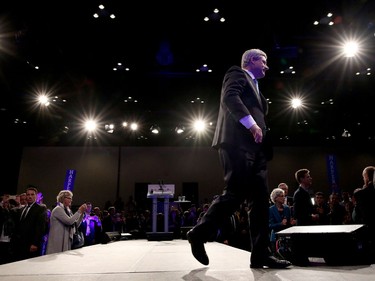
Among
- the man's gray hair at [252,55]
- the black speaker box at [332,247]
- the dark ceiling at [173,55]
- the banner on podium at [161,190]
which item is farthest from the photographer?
the banner on podium at [161,190]

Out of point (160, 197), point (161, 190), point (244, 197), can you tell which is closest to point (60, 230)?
point (244, 197)

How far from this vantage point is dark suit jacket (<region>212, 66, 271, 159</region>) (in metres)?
1.69

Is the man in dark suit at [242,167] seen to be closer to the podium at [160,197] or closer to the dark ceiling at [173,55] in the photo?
the dark ceiling at [173,55]

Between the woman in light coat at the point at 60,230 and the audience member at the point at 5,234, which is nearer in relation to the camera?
the woman in light coat at the point at 60,230

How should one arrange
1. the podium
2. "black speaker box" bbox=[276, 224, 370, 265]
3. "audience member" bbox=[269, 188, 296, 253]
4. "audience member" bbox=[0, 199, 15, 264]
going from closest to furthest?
"black speaker box" bbox=[276, 224, 370, 265], "audience member" bbox=[269, 188, 296, 253], "audience member" bbox=[0, 199, 15, 264], the podium

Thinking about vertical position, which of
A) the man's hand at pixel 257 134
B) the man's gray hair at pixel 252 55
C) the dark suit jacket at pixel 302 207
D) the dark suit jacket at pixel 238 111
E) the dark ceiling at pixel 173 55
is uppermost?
the dark ceiling at pixel 173 55

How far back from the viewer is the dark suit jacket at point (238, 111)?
1.69 m

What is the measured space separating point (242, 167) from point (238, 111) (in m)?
0.31

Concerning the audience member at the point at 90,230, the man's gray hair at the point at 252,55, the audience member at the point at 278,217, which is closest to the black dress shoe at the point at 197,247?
the man's gray hair at the point at 252,55

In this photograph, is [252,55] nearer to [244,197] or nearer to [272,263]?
[244,197]

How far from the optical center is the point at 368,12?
5305mm

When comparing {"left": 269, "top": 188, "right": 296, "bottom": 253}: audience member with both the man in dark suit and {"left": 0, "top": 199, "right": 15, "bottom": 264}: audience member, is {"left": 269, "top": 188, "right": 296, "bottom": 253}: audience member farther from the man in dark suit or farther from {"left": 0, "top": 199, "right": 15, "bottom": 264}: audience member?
{"left": 0, "top": 199, "right": 15, "bottom": 264}: audience member

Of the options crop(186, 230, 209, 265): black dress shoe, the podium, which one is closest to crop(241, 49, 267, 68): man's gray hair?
crop(186, 230, 209, 265): black dress shoe

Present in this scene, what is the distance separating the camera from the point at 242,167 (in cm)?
163
